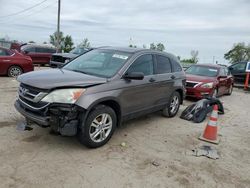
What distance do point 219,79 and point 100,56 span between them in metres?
6.49

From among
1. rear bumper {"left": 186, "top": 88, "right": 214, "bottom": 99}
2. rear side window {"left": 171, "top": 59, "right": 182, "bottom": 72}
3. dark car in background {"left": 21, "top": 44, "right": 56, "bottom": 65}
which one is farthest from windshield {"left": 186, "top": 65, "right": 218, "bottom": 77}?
dark car in background {"left": 21, "top": 44, "right": 56, "bottom": 65}

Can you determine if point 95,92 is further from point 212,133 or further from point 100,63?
point 212,133

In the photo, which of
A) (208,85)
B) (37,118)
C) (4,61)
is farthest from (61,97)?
(4,61)

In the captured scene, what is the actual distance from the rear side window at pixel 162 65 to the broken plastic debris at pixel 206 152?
201cm

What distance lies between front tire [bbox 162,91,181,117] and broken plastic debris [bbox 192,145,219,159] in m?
1.85

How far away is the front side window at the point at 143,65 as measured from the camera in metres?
4.79

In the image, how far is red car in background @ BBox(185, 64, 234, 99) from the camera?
29.0ft

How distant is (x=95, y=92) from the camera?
3.88m

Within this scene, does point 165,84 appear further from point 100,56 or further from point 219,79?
point 219,79

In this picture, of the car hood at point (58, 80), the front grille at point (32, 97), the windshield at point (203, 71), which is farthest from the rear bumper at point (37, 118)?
the windshield at point (203, 71)

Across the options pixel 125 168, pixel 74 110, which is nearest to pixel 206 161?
pixel 125 168

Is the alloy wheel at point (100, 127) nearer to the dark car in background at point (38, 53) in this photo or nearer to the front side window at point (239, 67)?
the front side window at point (239, 67)

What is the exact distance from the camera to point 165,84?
19.0ft

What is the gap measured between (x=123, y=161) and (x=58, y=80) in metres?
1.67
